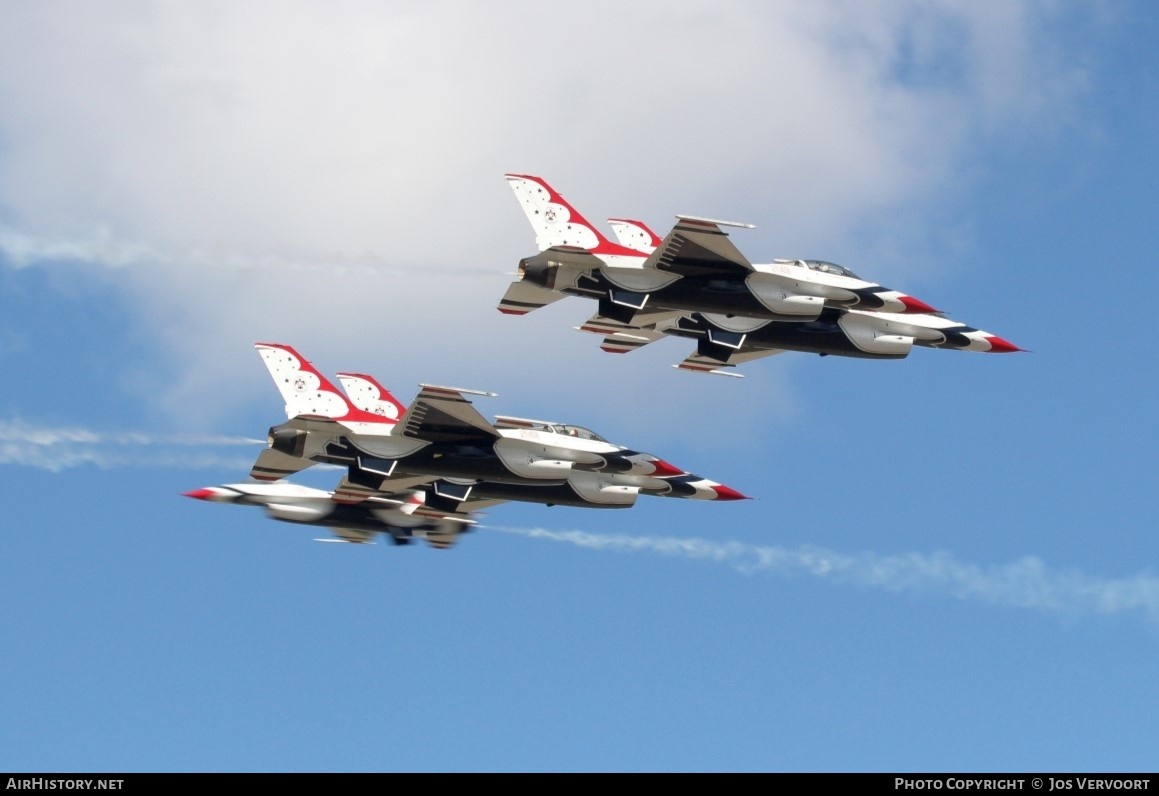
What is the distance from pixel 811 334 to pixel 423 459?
15777 mm

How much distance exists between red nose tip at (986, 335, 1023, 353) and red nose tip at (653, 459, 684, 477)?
45.0ft

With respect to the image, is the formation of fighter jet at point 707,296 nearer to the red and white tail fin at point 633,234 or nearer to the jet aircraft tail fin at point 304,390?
the red and white tail fin at point 633,234

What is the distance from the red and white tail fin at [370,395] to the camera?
74688 mm

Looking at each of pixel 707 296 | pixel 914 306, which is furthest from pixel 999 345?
pixel 707 296

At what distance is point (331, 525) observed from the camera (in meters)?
78.3

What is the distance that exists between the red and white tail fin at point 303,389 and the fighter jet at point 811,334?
10297mm

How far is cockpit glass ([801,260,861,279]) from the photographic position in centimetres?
7138

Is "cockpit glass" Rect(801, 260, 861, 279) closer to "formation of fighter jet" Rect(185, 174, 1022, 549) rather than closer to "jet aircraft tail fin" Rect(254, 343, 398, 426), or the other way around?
"formation of fighter jet" Rect(185, 174, 1022, 549)

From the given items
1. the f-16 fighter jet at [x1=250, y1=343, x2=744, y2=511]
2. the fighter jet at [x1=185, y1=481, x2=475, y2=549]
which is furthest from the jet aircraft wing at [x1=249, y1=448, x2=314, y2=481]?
the fighter jet at [x1=185, y1=481, x2=475, y2=549]

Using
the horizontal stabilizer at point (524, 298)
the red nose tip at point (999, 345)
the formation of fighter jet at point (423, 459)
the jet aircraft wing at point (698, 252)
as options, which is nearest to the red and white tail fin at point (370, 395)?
the formation of fighter jet at point (423, 459)

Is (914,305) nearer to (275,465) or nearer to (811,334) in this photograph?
(811,334)

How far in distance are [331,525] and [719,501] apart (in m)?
16.2
